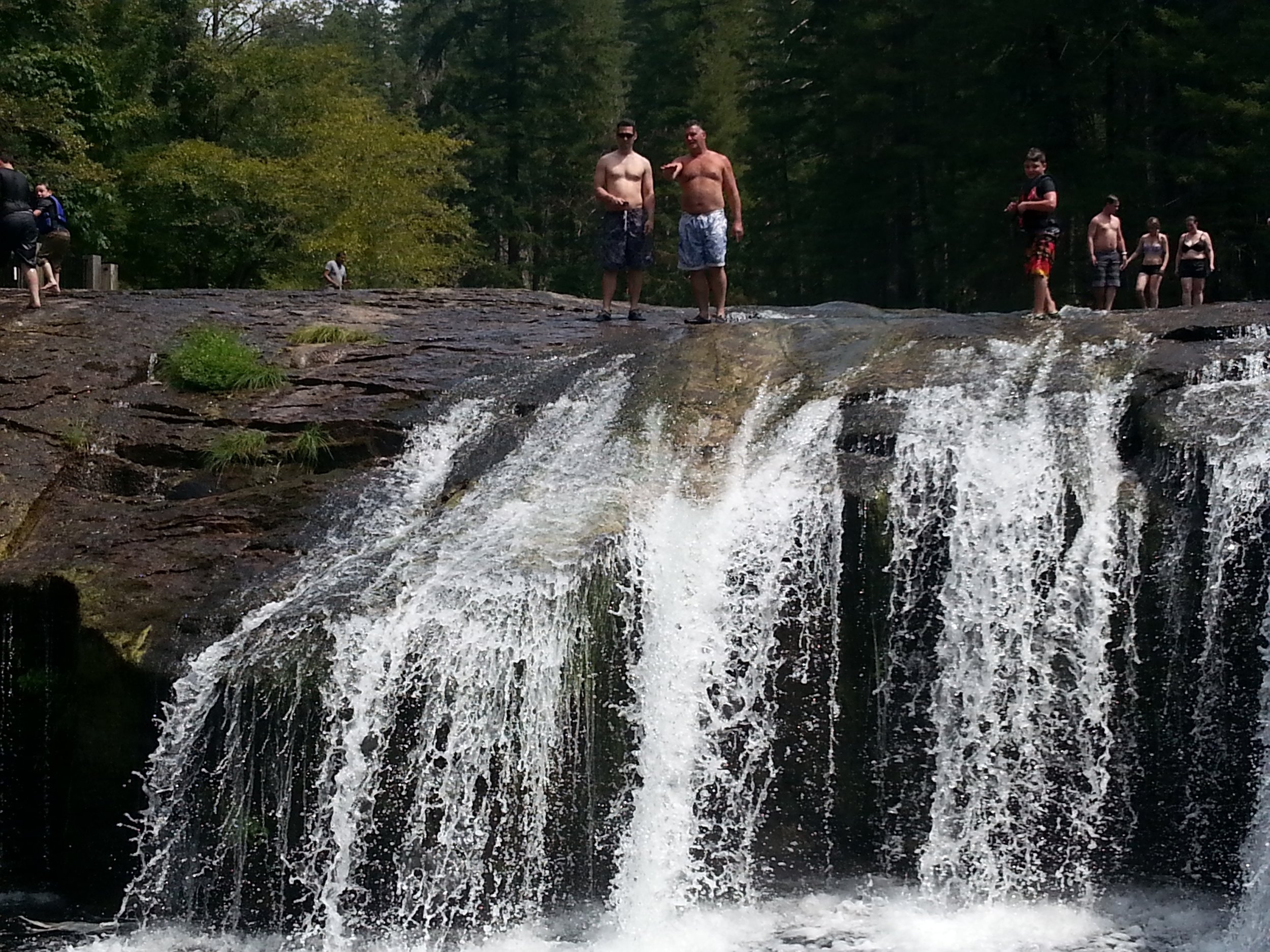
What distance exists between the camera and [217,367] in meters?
10.7

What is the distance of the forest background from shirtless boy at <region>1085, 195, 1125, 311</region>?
367 inches

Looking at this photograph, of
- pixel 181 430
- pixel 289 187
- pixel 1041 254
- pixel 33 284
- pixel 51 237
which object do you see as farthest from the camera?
pixel 289 187

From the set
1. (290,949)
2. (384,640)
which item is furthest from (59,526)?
(290,949)

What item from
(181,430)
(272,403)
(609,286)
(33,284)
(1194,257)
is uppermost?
(1194,257)

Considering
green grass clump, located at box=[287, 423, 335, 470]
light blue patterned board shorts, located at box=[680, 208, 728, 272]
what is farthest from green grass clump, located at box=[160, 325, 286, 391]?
light blue patterned board shorts, located at box=[680, 208, 728, 272]

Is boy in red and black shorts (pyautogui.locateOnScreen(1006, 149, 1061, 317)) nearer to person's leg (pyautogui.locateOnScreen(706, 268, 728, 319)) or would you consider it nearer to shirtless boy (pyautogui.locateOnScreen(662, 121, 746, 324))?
shirtless boy (pyautogui.locateOnScreen(662, 121, 746, 324))

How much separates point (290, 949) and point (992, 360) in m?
5.58

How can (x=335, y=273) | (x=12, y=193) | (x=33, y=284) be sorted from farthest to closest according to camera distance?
(x=335, y=273) < (x=33, y=284) < (x=12, y=193)

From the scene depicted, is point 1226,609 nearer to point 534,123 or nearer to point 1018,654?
point 1018,654

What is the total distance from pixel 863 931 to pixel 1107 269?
24.3 ft

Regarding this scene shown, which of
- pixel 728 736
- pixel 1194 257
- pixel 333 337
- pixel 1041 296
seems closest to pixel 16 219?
pixel 333 337

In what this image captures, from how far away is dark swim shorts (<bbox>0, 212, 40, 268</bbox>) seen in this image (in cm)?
1144

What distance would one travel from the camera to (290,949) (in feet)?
23.7

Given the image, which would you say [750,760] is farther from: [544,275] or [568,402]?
[544,275]
